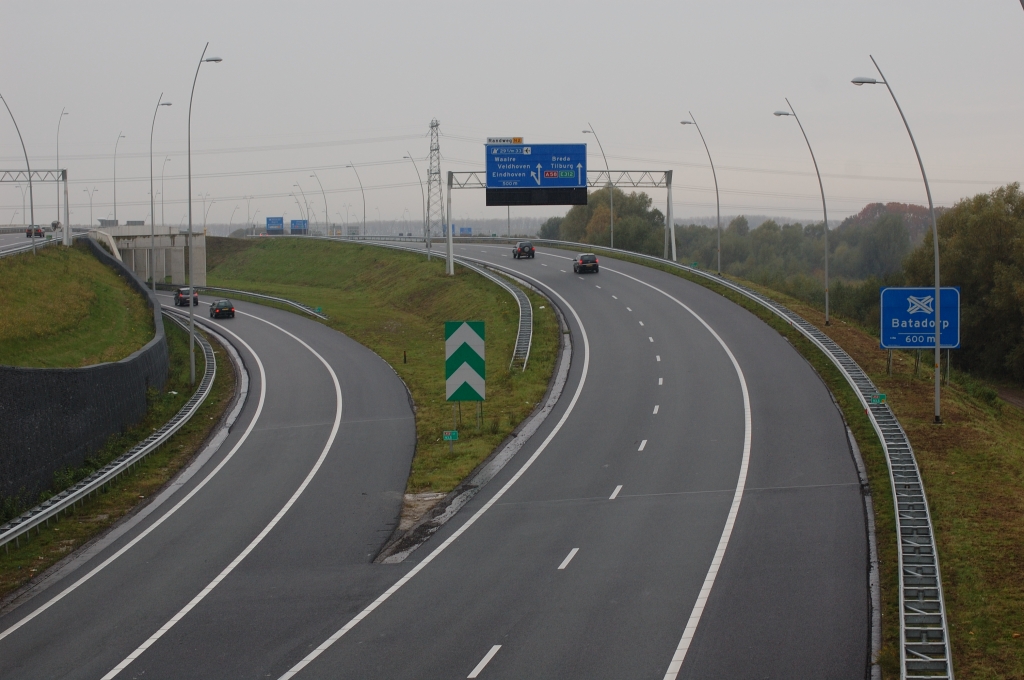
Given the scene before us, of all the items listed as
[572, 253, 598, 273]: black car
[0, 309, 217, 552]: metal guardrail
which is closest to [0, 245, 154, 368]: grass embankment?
[0, 309, 217, 552]: metal guardrail

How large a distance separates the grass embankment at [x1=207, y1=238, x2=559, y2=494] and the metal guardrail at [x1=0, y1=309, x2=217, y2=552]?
7583 millimetres

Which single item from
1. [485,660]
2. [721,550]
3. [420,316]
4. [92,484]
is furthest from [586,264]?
[485,660]

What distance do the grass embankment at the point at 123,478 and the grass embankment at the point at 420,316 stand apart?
688 cm

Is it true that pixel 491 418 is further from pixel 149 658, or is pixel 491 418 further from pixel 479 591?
pixel 149 658

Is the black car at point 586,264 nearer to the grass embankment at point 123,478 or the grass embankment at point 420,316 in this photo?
the grass embankment at point 420,316

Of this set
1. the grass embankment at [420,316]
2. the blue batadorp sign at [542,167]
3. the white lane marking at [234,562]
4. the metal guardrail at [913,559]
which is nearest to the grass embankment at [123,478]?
the white lane marking at [234,562]

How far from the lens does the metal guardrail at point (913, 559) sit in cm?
1288

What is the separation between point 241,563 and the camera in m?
18.3

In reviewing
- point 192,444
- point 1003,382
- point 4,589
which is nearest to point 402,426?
point 192,444

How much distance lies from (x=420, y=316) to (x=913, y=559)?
150ft

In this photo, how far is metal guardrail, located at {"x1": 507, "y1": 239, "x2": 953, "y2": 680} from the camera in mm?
12883

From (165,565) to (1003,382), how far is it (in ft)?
178

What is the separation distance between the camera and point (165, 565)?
1833 cm

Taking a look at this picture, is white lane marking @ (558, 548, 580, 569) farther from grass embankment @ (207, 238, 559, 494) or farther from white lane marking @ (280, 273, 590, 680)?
grass embankment @ (207, 238, 559, 494)
